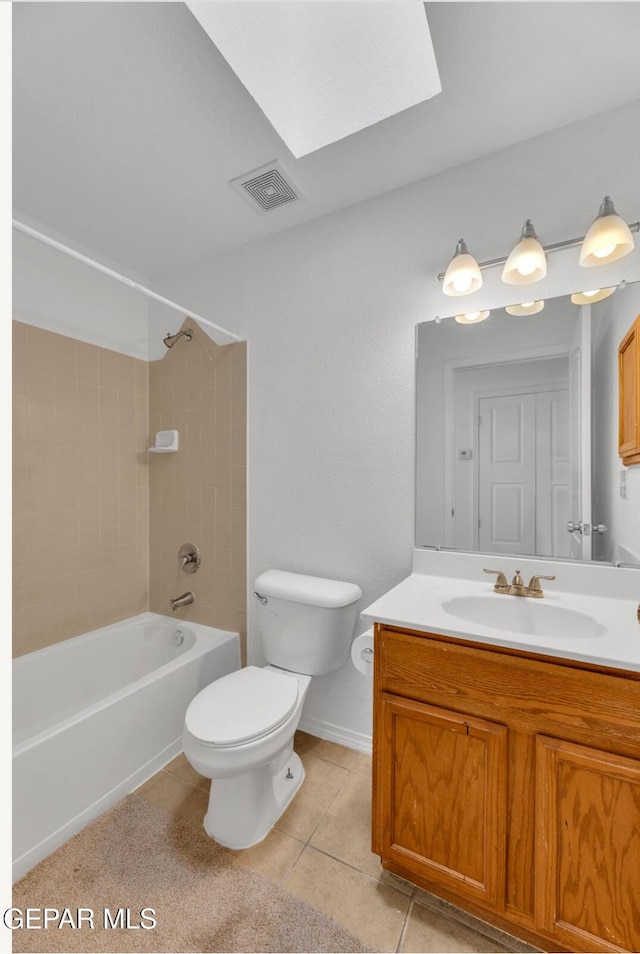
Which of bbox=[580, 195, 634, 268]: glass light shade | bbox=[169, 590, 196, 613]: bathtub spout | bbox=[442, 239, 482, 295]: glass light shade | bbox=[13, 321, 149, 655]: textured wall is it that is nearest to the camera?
bbox=[580, 195, 634, 268]: glass light shade

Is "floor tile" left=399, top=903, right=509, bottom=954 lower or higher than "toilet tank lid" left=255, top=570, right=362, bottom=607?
lower

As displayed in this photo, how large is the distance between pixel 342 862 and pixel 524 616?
970 millimetres

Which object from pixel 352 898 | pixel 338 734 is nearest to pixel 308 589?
pixel 338 734

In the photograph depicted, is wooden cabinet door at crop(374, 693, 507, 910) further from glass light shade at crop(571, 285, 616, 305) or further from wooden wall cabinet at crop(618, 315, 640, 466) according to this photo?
glass light shade at crop(571, 285, 616, 305)

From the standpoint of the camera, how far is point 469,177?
1.64 m

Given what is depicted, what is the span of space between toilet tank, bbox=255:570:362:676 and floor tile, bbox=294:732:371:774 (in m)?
0.40

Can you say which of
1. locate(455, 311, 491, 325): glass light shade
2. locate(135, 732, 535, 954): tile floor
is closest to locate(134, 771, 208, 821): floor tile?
locate(135, 732, 535, 954): tile floor

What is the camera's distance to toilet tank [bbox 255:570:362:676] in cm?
174

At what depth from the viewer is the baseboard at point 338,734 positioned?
1868 mm

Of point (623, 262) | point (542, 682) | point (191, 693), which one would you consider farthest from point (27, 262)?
point (542, 682)

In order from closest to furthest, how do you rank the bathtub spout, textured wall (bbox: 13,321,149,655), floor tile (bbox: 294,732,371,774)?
floor tile (bbox: 294,732,371,774) → textured wall (bbox: 13,321,149,655) → the bathtub spout

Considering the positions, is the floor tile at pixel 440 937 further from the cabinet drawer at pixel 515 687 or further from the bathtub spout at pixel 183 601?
the bathtub spout at pixel 183 601

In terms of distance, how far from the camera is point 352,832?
1477mm

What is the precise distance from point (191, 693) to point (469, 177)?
2.41 meters
